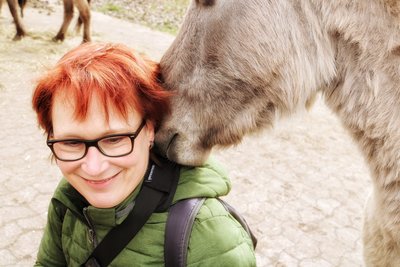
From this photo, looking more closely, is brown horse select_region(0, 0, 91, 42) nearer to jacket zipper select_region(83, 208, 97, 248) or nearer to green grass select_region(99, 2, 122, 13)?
green grass select_region(99, 2, 122, 13)

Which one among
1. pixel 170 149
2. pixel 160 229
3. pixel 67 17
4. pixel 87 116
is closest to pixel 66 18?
pixel 67 17

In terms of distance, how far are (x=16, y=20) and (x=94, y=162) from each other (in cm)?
743

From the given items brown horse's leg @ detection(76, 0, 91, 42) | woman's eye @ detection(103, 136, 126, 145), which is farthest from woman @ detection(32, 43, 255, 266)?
brown horse's leg @ detection(76, 0, 91, 42)

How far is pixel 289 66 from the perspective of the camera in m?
1.73

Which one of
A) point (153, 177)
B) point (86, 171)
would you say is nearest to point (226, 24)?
point (153, 177)

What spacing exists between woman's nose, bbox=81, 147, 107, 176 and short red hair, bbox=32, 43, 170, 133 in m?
0.12

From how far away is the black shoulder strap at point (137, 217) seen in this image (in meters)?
1.46

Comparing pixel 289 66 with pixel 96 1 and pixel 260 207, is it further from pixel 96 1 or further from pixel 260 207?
pixel 96 1

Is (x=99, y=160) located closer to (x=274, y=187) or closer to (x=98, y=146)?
(x=98, y=146)

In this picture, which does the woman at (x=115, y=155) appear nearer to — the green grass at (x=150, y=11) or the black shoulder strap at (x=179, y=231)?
the black shoulder strap at (x=179, y=231)

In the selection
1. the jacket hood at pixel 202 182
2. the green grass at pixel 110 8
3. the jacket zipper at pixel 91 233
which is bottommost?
the green grass at pixel 110 8

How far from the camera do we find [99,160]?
4.60 feet

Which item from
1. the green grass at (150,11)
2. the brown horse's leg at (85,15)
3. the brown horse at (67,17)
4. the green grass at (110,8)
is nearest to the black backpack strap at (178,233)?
the brown horse at (67,17)

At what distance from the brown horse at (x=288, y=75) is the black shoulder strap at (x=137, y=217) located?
0.25 meters
